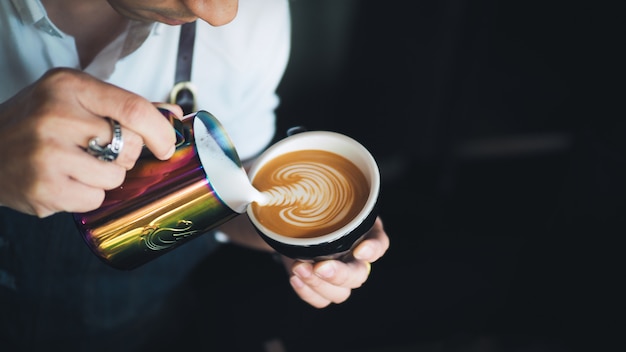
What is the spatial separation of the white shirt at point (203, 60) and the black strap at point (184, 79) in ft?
0.07

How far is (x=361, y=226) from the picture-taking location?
2.64 feet

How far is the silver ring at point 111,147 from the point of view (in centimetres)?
68

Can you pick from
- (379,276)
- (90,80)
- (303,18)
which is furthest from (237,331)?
(303,18)

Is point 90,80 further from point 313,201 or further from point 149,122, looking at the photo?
Answer: point 313,201

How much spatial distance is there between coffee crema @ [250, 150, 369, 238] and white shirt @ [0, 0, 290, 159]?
0.29 meters

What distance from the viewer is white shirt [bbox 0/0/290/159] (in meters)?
0.96

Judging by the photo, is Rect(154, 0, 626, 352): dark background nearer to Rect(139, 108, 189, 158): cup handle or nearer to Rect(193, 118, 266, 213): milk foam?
Rect(193, 118, 266, 213): milk foam

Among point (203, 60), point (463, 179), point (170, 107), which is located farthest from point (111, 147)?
point (463, 179)

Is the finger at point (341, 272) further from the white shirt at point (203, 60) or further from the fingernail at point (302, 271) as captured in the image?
the white shirt at point (203, 60)

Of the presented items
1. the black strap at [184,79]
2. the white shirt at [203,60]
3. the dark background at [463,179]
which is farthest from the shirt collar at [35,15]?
the dark background at [463,179]

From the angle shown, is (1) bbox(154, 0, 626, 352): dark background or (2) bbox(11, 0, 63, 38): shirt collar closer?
Answer: (2) bbox(11, 0, 63, 38): shirt collar

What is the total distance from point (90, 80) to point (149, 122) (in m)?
0.09

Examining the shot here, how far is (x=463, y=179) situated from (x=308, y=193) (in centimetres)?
160

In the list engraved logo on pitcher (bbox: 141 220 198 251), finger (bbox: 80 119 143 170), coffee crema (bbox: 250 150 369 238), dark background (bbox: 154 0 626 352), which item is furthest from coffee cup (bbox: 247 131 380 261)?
dark background (bbox: 154 0 626 352)
